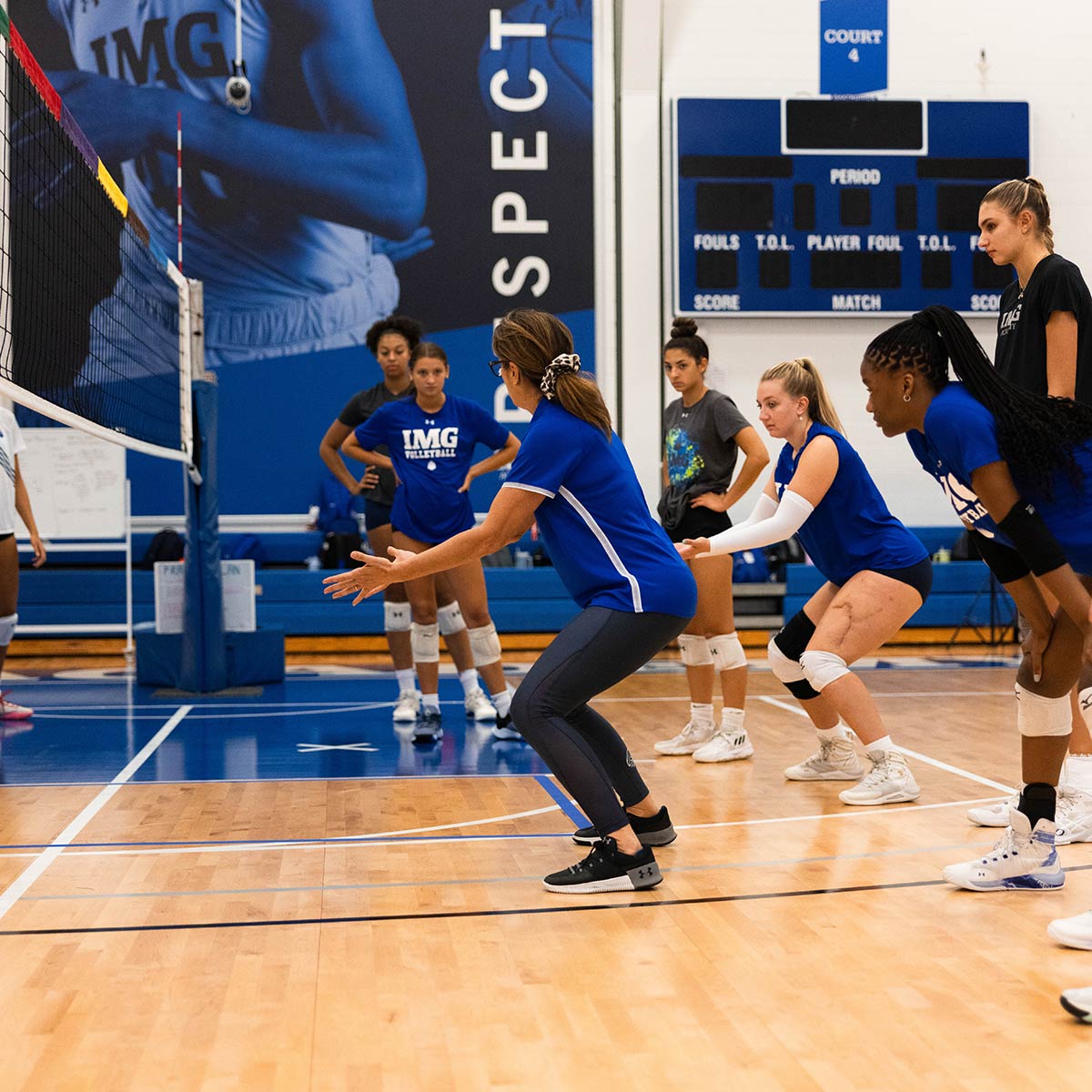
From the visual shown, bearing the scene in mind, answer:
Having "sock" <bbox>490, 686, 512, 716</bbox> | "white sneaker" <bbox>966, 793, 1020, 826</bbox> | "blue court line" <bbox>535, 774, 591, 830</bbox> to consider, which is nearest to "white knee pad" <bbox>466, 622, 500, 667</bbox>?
"sock" <bbox>490, 686, 512, 716</bbox>

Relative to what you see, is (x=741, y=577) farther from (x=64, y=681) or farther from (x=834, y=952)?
(x=834, y=952)

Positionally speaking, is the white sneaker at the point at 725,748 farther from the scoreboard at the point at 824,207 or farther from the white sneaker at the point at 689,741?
the scoreboard at the point at 824,207

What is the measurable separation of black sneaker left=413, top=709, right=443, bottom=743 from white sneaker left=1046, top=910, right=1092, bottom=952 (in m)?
3.33

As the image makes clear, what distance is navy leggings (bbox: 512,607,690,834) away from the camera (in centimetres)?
319

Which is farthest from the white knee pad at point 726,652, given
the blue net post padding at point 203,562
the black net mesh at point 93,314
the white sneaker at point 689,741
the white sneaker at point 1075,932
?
the black net mesh at point 93,314

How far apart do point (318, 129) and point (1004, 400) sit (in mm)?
9302

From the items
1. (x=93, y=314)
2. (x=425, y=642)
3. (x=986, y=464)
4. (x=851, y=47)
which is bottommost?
(x=425, y=642)

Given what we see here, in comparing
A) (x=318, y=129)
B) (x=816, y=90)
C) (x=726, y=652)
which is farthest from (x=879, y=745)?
(x=816, y=90)

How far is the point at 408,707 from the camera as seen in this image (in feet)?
20.5

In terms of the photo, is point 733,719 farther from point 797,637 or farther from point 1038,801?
point 1038,801

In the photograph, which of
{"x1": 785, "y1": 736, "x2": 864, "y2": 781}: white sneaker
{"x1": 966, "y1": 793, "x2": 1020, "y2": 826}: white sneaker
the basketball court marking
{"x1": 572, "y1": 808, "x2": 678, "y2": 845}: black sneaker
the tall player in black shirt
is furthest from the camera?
{"x1": 785, "y1": 736, "x2": 864, "y2": 781}: white sneaker

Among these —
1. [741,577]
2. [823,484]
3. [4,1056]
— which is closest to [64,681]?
[741,577]

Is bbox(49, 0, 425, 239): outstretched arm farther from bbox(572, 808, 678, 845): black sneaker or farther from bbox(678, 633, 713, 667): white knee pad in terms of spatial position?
bbox(572, 808, 678, 845): black sneaker

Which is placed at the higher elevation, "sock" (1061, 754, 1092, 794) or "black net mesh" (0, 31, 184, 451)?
"black net mesh" (0, 31, 184, 451)
